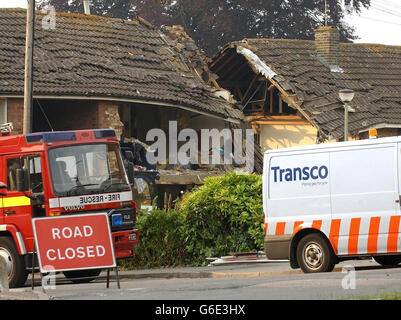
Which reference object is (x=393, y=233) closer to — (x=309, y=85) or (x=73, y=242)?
(x=73, y=242)

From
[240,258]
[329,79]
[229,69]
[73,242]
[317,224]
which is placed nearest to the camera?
[73,242]

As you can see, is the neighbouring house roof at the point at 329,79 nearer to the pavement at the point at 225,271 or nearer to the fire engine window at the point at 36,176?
the pavement at the point at 225,271

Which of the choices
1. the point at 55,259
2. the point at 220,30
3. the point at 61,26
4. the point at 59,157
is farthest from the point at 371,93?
the point at 55,259

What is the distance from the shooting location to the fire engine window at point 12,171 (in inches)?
805

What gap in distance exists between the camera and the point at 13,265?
2027 cm

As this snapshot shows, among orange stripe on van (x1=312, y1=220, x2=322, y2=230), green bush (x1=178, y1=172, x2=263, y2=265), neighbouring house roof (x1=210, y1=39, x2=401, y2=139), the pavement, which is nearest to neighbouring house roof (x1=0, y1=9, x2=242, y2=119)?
neighbouring house roof (x1=210, y1=39, x2=401, y2=139)

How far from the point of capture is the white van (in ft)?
58.2

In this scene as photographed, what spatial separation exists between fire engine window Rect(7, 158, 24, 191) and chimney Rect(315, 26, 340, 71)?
23563mm

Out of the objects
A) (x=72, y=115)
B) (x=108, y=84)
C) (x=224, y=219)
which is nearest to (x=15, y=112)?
(x=72, y=115)

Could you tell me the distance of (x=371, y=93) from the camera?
4034cm

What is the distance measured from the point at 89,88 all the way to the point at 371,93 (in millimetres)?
12391

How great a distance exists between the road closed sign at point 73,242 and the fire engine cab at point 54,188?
10.1 ft

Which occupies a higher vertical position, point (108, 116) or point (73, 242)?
point (108, 116)

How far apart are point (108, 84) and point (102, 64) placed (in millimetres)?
1748
